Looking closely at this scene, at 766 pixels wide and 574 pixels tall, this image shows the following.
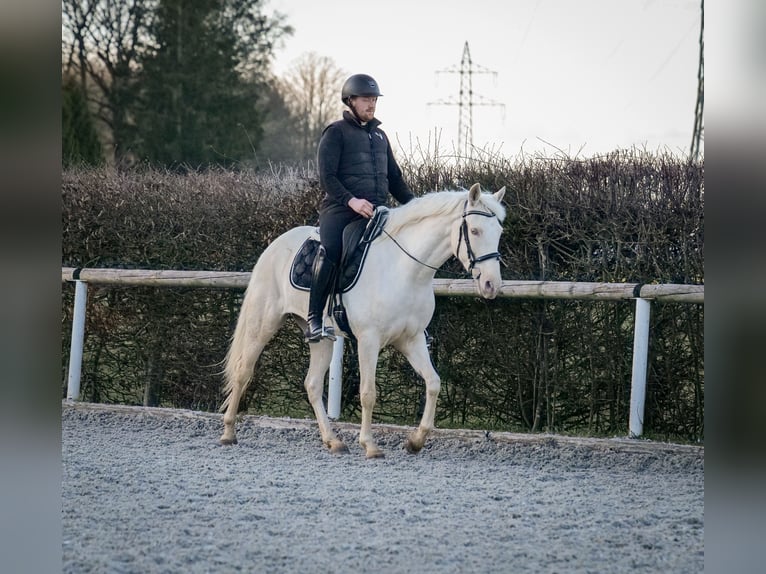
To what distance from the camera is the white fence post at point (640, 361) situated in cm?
607

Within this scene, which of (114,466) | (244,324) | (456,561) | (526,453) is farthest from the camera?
(244,324)

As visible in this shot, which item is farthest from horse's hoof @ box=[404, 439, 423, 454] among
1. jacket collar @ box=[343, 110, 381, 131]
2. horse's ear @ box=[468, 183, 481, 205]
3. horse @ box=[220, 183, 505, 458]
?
jacket collar @ box=[343, 110, 381, 131]

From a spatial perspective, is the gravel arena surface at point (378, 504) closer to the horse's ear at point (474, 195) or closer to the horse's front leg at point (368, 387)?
the horse's front leg at point (368, 387)

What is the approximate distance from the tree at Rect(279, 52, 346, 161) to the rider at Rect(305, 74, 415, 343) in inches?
961

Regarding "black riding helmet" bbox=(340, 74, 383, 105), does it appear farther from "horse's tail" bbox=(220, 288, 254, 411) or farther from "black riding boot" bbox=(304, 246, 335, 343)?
"horse's tail" bbox=(220, 288, 254, 411)

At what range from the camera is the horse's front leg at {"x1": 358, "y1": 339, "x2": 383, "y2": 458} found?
6.12 meters

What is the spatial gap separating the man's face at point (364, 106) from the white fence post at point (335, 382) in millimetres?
1905

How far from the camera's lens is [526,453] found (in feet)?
20.5

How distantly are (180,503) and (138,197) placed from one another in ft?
14.7

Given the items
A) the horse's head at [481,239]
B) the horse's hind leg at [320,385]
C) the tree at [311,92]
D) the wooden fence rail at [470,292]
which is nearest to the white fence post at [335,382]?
the wooden fence rail at [470,292]
